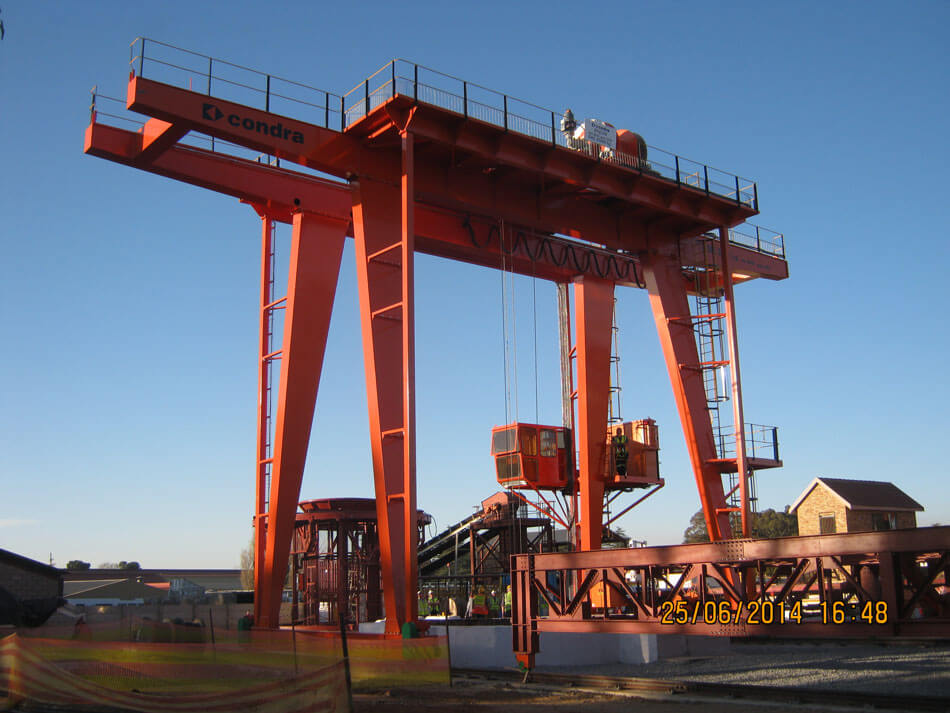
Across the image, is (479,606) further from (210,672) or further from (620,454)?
(210,672)

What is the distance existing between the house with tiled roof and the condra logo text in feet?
117

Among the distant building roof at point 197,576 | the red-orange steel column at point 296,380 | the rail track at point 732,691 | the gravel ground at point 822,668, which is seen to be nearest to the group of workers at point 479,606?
the gravel ground at point 822,668

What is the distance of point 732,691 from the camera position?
14859 mm

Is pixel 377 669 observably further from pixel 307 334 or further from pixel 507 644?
pixel 307 334

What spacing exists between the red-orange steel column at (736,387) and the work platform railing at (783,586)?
1010 cm

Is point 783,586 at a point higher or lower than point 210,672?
higher

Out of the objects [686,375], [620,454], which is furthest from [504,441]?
[686,375]

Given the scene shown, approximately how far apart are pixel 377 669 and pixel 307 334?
29.0 ft

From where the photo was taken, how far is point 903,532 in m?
11.0

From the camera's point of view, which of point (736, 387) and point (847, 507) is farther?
point (847, 507)

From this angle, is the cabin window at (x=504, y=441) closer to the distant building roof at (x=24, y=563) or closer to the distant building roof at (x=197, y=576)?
the distant building roof at (x=24, y=563)

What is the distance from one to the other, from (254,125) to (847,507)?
37.7 meters

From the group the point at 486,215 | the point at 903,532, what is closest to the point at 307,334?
the point at 486,215

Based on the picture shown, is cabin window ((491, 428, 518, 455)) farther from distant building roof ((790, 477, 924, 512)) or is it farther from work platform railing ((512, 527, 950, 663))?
distant building roof ((790, 477, 924, 512))
